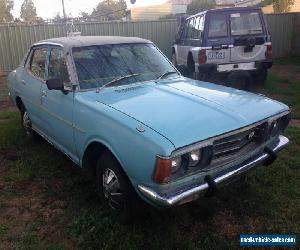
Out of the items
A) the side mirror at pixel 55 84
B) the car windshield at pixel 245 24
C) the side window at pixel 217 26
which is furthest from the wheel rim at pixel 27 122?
the car windshield at pixel 245 24

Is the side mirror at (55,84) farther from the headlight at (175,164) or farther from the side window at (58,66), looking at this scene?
the headlight at (175,164)

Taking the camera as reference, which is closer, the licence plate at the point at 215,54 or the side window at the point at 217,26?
the licence plate at the point at 215,54

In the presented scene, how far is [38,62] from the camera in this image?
533 centimetres

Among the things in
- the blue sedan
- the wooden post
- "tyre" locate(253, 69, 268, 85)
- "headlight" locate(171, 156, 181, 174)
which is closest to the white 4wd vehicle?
"tyre" locate(253, 69, 268, 85)

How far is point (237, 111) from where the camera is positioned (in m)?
3.42

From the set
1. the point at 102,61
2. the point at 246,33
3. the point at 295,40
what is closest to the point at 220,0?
the point at 295,40

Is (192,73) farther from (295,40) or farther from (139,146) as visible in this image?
(295,40)

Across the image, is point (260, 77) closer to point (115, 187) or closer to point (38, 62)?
point (38, 62)

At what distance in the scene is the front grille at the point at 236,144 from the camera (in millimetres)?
3201

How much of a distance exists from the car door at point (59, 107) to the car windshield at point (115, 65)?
22cm

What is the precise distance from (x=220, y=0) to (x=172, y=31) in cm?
4692

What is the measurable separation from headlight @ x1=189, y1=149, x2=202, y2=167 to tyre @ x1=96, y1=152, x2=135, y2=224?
649 mm

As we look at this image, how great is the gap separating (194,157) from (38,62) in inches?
129

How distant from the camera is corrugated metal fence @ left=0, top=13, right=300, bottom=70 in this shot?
14.6 m
